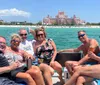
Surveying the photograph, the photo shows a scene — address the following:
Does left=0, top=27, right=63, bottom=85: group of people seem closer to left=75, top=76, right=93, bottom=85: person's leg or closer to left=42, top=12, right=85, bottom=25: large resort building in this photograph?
left=75, top=76, right=93, bottom=85: person's leg

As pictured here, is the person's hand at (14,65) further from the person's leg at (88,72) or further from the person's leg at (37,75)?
the person's leg at (88,72)

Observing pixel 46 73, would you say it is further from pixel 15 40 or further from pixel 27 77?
pixel 15 40

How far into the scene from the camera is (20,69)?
12.2ft

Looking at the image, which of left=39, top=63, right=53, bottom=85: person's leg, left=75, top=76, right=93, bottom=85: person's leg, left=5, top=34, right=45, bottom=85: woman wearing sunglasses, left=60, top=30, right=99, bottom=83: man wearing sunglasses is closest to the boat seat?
left=60, top=30, right=99, bottom=83: man wearing sunglasses

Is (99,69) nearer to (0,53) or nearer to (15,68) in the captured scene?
(15,68)

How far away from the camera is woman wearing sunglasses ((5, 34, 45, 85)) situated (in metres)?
3.57

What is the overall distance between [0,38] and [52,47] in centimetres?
140

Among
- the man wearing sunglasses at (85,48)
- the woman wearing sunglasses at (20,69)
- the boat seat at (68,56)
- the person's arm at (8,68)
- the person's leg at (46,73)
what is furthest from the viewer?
the boat seat at (68,56)

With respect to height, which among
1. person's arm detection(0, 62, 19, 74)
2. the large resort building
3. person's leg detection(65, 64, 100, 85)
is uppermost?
person's arm detection(0, 62, 19, 74)

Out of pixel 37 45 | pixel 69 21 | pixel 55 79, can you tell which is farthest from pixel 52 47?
pixel 69 21

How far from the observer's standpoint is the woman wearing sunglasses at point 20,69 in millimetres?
3572

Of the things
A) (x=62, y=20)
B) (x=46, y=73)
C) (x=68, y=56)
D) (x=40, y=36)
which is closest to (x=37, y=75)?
(x=46, y=73)

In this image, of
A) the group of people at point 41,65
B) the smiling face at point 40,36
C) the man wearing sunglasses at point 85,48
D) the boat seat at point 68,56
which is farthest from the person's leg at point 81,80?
the smiling face at point 40,36

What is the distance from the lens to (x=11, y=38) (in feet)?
12.4
